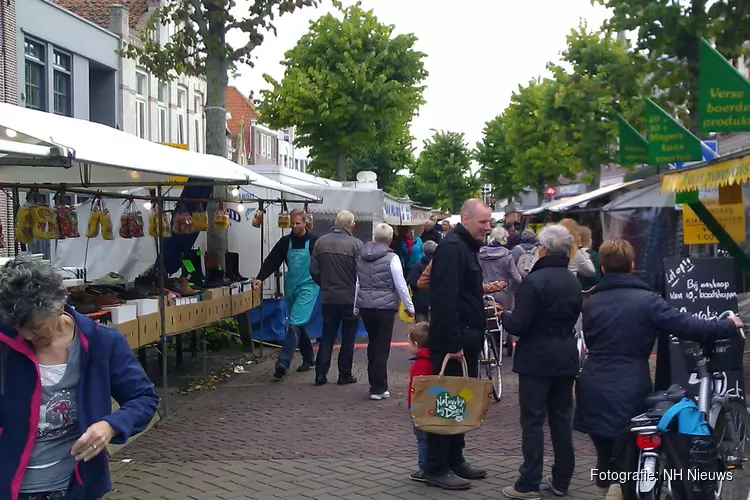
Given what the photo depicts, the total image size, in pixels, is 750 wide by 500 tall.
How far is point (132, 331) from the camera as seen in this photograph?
8.06 metres

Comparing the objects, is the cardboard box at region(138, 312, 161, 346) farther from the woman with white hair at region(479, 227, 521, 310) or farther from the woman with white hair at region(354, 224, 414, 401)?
the woman with white hair at region(479, 227, 521, 310)

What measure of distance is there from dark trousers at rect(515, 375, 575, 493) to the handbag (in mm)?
263

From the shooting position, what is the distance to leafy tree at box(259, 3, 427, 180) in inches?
1137

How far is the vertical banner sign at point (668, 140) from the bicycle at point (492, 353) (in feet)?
8.21

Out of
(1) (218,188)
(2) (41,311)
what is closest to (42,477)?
(2) (41,311)

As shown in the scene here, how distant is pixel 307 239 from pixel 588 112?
1274 cm

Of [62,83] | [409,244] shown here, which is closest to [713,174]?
[409,244]

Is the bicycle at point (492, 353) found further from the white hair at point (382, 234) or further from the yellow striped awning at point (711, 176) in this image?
the yellow striped awning at point (711, 176)

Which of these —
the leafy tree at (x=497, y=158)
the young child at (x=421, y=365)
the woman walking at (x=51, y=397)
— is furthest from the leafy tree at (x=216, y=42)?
the leafy tree at (x=497, y=158)

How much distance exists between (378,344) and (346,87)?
20.9 m

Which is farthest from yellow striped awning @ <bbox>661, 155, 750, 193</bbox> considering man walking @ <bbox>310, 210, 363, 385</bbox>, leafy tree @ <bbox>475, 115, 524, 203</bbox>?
leafy tree @ <bbox>475, 115, 524, 203</bbox>

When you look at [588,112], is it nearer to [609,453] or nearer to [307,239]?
[307,239]

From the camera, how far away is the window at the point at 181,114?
35.8 m

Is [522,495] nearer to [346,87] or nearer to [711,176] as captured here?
[711,176]
